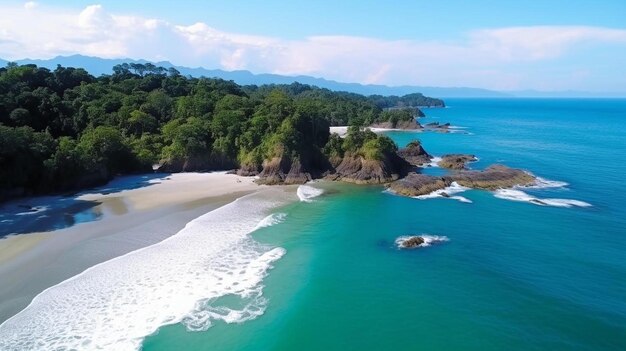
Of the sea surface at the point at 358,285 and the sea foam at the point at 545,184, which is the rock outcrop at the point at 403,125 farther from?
the sea surface at the point at 358,285

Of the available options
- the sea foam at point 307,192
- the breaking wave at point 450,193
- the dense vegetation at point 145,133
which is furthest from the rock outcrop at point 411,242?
the dense vegetation at point 145,133

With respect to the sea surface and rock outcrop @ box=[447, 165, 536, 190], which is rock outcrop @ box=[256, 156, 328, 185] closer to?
the sea surface

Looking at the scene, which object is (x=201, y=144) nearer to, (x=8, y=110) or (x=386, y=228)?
(x=8, y=110)

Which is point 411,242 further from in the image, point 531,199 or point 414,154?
point 414,154

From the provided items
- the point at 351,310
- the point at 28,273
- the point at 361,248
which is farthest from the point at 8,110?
the point at 351,310

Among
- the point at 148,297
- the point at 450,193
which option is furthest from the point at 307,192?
the point at 148,297

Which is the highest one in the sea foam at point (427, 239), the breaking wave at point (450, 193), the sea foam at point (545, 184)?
the sea foam at point (545, 184)
